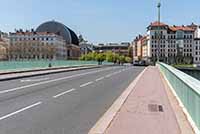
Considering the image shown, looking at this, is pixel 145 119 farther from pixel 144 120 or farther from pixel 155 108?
pixel 155 108

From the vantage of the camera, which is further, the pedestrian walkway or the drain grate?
the drain grate

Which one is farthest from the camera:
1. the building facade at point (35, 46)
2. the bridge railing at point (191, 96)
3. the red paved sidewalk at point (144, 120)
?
the building facade at point (35, 46)

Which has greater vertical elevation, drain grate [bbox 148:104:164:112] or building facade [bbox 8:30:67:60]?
building facade [bbox 8:30:67:60]

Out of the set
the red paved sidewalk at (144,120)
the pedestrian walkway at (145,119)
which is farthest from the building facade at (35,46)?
the red paved sidewalk at (144,120)

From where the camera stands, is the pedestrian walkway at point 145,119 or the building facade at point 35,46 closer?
the pedestrian walkway at point 145,119

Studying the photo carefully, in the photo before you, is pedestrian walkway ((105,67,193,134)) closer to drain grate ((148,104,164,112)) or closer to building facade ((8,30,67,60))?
drain grate ((148,104,164,112))

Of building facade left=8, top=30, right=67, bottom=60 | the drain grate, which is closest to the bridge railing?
the drain grate

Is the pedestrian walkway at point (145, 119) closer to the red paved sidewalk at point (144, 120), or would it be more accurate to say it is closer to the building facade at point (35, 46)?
the red paved sidewalk at point (144, 120)

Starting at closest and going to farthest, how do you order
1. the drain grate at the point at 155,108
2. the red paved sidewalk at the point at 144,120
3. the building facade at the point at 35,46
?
1. the red paved sidewalk at the point at 144,120
2. the drain grate at the point at 155,108
3. the building facade at the point at 35,46

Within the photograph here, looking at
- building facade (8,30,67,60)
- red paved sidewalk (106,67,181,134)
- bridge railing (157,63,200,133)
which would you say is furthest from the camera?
building facade (8,30,67,60)

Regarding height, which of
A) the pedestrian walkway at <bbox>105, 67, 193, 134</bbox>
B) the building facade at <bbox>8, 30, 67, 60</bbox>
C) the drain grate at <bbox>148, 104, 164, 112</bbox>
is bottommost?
the drain grate at <bbox>148, 104, 164, 112</bbox>

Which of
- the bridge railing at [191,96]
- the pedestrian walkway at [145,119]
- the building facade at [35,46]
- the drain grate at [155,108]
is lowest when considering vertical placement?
the drain grate at [155,108]

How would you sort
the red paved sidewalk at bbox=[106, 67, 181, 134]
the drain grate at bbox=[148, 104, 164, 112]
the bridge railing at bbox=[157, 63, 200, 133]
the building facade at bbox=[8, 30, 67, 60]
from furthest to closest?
the building facade at bbox=[8, 30, 67, 60]
the drain grate at bbox=[148, 104, 164, 112]
the red paved sidewalk at bbox=[106, 67, 181, 134]
the bridge railing at bbox=[157, 63, 200, 133]

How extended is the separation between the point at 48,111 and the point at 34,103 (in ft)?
7.89
